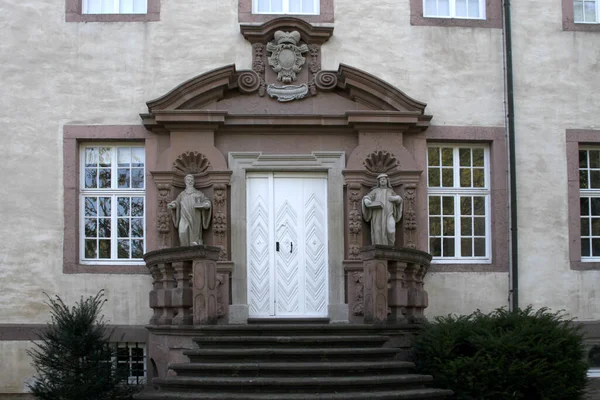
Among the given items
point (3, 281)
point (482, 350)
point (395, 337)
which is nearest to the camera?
point (482, 350)

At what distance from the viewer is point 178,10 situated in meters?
13.1

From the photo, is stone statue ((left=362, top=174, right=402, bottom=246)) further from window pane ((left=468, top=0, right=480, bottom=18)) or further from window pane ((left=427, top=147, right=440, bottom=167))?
window pane ((left=468, top=0, right=480, bottom=18))

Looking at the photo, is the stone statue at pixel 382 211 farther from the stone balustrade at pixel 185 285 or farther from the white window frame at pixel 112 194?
the white window frame at pixel 112 194

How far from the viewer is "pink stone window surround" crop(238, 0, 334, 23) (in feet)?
42.9

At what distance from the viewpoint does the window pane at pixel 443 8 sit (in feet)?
44.3

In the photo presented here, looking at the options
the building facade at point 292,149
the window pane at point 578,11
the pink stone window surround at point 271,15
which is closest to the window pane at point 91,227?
the building facade at point 292,149

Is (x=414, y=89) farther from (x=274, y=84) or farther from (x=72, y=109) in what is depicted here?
(x=72, y=109)

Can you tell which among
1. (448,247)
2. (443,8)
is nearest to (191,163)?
(448,247)

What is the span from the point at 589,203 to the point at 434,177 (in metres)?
2.23

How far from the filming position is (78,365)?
10930mm

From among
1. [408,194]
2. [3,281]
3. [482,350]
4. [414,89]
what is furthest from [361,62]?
[3,281]

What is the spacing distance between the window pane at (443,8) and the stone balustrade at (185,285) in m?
4.91

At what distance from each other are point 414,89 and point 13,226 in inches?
223

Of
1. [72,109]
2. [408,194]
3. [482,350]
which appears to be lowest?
[482,350]
